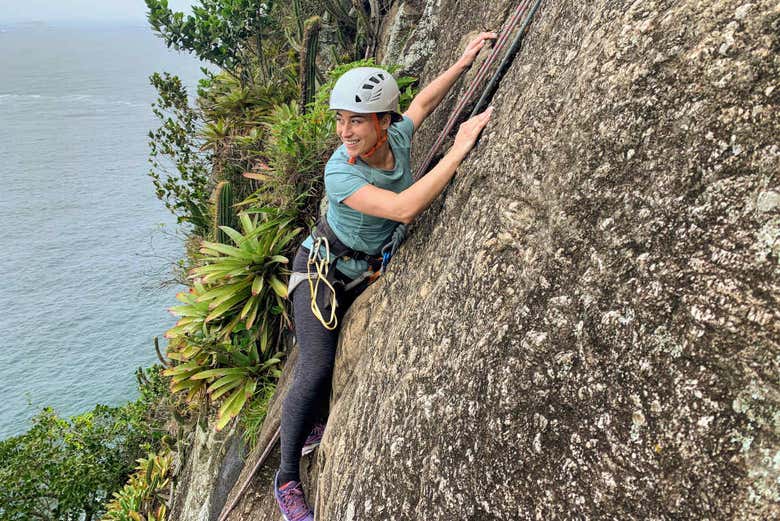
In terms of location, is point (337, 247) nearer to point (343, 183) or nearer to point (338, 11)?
point (343, 183)

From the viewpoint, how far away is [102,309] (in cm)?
4016

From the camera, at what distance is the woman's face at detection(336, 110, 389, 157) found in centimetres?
337

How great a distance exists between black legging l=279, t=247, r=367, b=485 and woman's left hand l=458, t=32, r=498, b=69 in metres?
1.78

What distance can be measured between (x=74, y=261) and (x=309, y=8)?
155 ft

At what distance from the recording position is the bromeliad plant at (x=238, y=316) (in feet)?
21.6

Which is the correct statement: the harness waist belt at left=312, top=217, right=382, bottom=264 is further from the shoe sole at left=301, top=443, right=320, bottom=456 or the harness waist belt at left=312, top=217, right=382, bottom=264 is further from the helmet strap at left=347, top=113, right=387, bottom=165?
the shoe sole at left=301, top=443, right=320, bottom=456

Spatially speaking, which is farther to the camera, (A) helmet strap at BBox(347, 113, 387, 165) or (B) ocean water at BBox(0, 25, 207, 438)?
(B) ocean water at BBox(0, 25, 207, 438)

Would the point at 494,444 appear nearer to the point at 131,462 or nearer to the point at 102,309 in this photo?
the point at 131,462

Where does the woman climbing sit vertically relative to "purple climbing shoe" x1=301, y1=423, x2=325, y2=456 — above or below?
above

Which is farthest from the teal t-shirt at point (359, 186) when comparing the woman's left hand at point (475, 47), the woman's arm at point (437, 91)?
the woman's left hand at point (475, 47)

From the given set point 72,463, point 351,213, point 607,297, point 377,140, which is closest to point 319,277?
point 351,213

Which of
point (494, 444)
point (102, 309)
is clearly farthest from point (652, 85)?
point (102, 309)

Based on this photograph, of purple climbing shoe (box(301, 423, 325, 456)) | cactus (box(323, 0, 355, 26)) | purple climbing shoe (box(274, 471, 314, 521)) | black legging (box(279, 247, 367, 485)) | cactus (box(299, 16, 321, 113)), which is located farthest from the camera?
cactus (box(323, 0, 355, 26))

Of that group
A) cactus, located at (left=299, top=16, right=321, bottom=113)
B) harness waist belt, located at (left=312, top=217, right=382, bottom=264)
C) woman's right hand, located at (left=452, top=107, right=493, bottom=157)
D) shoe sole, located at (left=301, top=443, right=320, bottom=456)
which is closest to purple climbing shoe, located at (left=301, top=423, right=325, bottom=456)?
shoe sole, located at (left=301, top=443, right=320, bottom=456)
